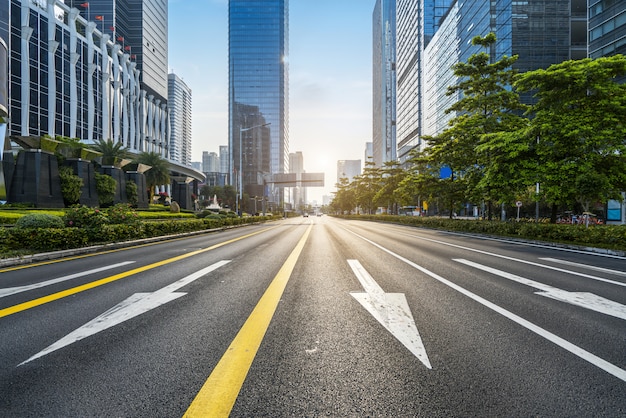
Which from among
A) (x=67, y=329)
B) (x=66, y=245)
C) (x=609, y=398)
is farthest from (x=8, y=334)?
(x=66, y=245)

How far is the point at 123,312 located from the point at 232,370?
2522 millimetres

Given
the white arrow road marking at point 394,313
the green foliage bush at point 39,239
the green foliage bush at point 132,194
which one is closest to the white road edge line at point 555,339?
the white arrow road marking at point 394,313

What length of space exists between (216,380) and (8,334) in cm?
295

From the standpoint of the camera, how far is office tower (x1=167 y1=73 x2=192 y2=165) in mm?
170000

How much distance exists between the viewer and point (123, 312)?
4.16m

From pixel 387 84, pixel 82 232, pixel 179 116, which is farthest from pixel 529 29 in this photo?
pixel 179 116

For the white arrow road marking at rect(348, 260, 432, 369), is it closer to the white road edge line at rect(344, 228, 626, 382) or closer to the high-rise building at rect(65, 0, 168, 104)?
the white road edge line at rect(344, 228, 626, 382)

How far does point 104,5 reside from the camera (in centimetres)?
8488

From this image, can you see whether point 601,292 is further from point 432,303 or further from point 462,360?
point 462,360

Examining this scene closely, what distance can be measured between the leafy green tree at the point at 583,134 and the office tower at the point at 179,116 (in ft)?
563

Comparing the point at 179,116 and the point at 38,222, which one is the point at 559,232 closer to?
the point at 38,222

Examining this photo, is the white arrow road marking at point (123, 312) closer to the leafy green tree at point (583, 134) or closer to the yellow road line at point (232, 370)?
the yellow road line at point (232, 370)

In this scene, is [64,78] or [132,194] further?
[64,78]

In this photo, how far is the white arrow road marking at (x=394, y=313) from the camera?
3115mm
